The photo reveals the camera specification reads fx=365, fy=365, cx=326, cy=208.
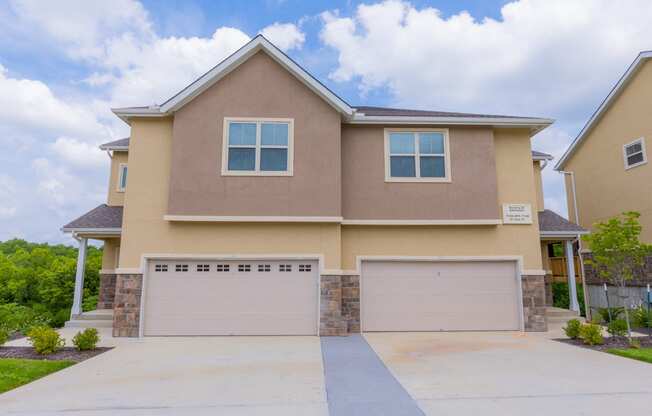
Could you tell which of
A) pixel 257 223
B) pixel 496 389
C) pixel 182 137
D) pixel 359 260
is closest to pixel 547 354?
pixel 496 389

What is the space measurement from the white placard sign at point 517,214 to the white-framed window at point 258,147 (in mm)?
6691

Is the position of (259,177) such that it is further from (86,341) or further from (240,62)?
(86,341)

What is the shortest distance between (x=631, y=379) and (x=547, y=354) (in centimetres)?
194

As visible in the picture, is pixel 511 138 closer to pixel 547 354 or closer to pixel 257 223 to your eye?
pixel 547 354

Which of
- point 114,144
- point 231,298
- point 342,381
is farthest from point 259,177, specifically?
point 114,144

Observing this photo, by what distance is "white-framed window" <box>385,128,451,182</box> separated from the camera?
36.3 feet

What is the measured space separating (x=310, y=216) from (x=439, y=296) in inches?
179

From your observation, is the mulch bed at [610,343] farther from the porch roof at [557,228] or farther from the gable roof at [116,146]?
the gable roof at [116,146]

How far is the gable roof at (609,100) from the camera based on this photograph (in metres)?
13.7

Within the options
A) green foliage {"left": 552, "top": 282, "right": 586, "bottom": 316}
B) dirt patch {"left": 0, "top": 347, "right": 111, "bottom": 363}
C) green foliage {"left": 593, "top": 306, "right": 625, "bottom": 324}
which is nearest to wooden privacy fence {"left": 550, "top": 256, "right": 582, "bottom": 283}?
green foliage {"left": 552, "top": 282, "right": 586, "bottom": 316}

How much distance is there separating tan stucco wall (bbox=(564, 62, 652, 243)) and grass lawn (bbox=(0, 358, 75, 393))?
18.2 meters

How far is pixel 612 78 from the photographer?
15.1 metres

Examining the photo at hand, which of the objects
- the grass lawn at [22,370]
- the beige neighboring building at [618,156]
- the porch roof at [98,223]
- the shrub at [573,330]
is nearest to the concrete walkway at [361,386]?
the grass lawn at [22,370]

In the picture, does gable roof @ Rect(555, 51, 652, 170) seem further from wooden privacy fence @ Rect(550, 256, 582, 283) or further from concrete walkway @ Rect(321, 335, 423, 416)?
concrete walkway @ Rect(321, 335, 423, 416)
